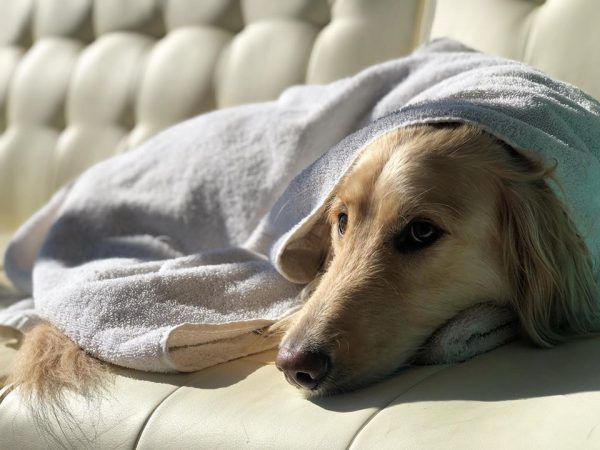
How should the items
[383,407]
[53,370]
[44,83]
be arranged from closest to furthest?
[383,407] → [53,370] → [44,83]

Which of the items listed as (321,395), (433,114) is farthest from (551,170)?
(321,395)

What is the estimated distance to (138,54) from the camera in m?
3.41

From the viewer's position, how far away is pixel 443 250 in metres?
1.64

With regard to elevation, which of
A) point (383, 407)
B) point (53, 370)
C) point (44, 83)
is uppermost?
point (383, 407)

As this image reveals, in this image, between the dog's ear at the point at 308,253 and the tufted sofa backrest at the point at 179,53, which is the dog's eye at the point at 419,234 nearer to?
the dog's ear at the point at 308,253

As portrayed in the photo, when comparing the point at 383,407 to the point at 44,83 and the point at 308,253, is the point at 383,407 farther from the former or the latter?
the point at 44,83

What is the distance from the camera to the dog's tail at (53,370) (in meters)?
1.72

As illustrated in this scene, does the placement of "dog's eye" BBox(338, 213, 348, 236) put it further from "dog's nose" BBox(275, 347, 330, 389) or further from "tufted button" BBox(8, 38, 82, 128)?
"tufted button" BBox(8, 38, 82, 128)

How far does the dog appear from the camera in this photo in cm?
160

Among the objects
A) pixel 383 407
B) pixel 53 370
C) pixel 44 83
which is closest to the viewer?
pixel 383 407

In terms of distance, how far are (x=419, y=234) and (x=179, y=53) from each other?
1.90 m

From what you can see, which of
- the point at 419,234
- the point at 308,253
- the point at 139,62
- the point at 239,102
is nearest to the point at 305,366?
the point at 419,234

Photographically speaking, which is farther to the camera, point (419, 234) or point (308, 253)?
point (308, 253)

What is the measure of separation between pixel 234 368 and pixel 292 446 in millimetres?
393
